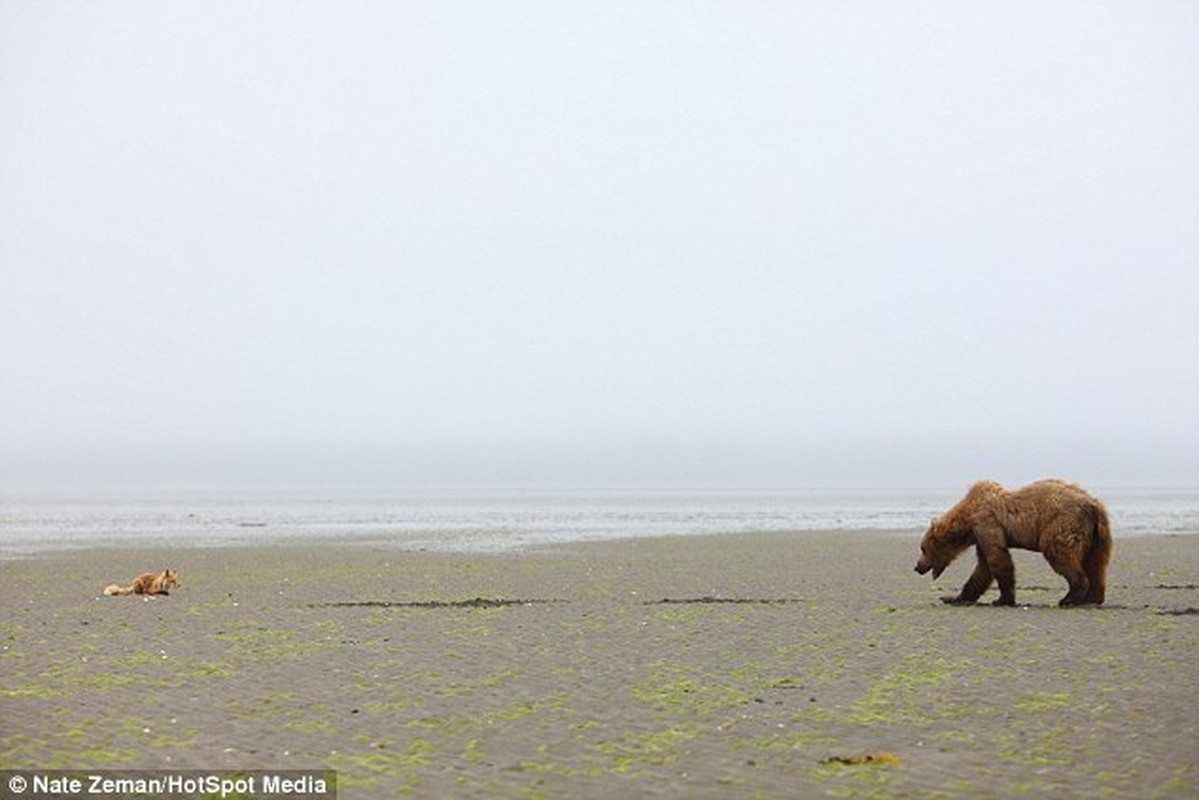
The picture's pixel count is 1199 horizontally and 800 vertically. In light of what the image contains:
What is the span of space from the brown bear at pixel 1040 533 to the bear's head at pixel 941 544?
10.7 inches

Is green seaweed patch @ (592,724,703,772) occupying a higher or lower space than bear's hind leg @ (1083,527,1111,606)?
lower

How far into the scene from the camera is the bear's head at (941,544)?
974 inches

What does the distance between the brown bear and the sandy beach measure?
0.75 metres

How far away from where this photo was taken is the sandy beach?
10961 mm

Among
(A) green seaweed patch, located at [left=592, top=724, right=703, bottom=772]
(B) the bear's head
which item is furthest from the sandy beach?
(B) the bear's head

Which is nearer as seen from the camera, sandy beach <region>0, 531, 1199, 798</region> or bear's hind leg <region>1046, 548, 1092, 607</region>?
sandy beach <region>0, 531, 1199, 798</region>

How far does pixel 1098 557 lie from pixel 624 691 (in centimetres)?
1076

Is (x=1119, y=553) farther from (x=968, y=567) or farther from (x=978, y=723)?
(x=978, y=723)

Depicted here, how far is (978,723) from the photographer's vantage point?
1262cm

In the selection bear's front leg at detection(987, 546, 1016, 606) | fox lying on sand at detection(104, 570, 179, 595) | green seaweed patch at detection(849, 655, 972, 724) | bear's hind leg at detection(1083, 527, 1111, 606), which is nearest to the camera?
green seaweed patch at detection(849, 655, 972, 724)

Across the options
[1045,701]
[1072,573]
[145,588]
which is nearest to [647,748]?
[1045,701]

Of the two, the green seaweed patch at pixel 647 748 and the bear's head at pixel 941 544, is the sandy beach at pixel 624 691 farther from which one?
the bear's head at pixel 941 544

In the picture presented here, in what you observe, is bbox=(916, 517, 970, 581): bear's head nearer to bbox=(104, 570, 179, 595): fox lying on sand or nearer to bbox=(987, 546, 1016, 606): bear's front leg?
bbox=(987, 546, 1016, 606): bear's front leg

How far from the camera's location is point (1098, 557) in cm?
2212
